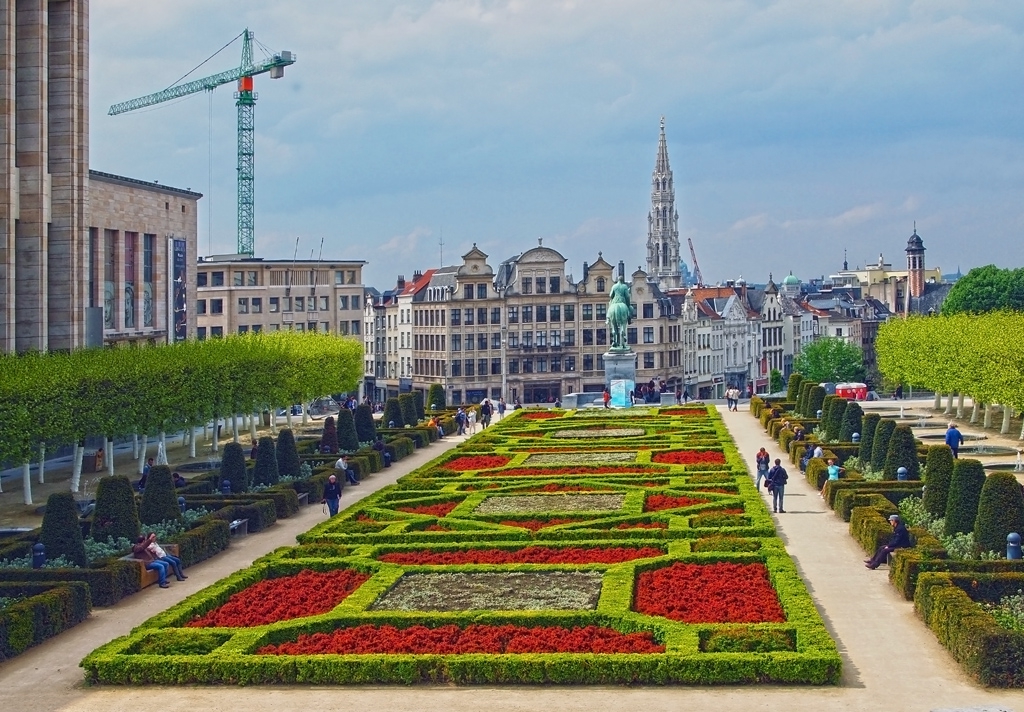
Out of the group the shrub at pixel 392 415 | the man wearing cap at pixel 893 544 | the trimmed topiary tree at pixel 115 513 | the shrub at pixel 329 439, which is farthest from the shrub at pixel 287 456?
the man wearing cap at pixel 893 544

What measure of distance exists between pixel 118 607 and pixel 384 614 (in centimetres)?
734


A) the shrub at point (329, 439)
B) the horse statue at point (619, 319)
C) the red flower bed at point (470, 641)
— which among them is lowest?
the red flower bed at point (470, 641)

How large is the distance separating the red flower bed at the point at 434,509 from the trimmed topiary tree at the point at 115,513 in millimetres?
8712

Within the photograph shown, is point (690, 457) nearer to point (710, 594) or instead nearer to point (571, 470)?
point (571, 470)

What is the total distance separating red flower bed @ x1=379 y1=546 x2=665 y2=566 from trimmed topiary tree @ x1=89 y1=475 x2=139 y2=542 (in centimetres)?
747

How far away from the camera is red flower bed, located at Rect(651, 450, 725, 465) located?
53.9 meters

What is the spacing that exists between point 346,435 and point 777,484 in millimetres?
24222

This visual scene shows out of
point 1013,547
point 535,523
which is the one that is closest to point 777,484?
point 535,523

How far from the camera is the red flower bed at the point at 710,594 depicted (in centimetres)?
2702

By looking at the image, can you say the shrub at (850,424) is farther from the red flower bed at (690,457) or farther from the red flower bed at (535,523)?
the red flower bed at (535,523)

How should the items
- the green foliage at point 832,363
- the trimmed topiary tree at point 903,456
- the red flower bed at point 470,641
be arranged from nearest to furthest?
the red flower bed at point 470,641 → the trimmed topiary tree at point 903,456 → the green foliage at point 832,363

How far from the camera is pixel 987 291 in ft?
436

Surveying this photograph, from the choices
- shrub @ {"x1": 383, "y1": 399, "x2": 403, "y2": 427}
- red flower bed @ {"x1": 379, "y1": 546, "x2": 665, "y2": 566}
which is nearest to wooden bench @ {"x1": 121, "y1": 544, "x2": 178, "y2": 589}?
red flower bed @ {"x1": 379, "y1": 546, "x2": 665, "y2": 566}

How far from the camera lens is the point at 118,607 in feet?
102
